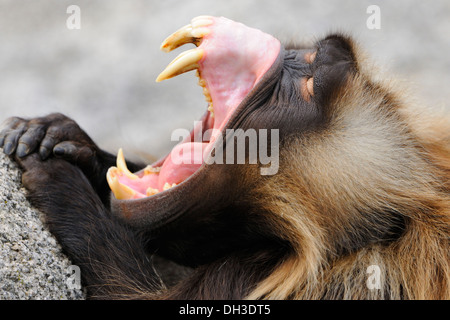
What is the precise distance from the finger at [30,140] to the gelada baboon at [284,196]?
11 mm

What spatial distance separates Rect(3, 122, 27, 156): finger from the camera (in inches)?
107

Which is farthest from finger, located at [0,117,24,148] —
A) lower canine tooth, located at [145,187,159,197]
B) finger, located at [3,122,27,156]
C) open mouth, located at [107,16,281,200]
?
lower canine tooth, located at [145,187,159,197]

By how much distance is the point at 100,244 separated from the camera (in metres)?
2.59

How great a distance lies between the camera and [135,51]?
4992mm

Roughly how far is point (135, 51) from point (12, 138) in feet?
7.76

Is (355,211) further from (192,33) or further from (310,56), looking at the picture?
(192,33)

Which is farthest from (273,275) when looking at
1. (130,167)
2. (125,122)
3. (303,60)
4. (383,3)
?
(383,3)

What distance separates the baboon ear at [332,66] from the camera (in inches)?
94.0

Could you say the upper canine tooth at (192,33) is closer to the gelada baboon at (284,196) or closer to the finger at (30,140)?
the gelada baboon at (284,196)

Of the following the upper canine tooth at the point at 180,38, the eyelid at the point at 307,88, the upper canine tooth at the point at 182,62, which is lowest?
the eyelid at the point at 307,88

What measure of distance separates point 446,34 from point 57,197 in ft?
12.6

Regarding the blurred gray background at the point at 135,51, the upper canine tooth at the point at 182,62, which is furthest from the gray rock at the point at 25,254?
the blurred gray background at the point at 135,51

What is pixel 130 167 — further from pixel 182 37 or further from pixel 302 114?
pixel 302 114
